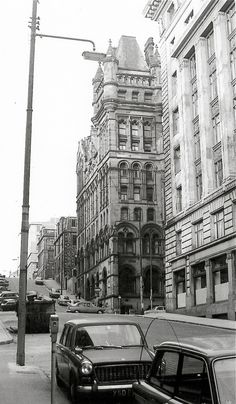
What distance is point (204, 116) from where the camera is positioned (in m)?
40.7

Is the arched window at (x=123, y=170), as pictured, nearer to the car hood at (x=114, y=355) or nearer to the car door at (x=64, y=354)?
the car door at (x=64, y=354)

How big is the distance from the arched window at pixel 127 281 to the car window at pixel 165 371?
240 ft

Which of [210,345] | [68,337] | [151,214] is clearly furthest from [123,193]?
[210,345]

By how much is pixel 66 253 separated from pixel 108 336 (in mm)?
114935

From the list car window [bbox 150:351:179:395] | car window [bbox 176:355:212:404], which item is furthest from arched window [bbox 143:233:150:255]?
car window [bbox 176:355:212:404]

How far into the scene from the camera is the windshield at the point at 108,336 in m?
10.2

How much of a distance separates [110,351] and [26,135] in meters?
8.32

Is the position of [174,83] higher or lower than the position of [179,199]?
higher

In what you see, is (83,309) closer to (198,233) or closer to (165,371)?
(198,233)

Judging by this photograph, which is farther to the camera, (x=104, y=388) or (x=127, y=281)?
(x=127, y=281)

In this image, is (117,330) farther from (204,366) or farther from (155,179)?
(155,179)

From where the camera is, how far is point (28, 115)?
637 inches

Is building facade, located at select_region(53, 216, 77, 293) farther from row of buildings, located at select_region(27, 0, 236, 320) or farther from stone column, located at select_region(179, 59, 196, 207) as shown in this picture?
stone column, located at select_region(179, 59, 196, 207)

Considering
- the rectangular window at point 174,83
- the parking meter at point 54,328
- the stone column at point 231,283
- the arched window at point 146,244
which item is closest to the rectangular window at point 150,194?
the arched window at point 146,244
